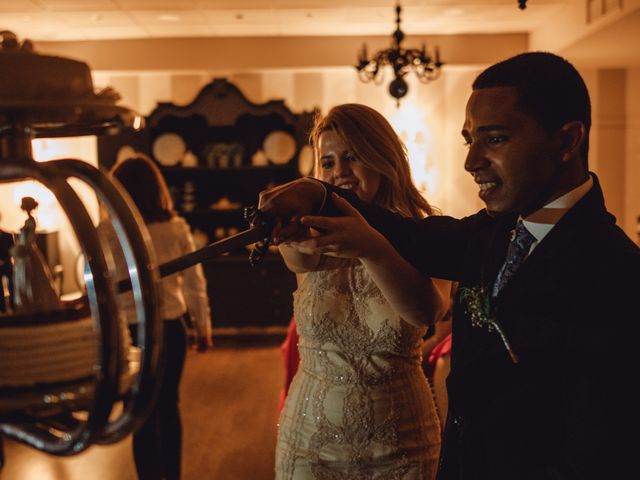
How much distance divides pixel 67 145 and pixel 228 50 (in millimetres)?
2152

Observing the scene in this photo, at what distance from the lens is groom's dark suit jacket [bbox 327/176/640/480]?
0.88 metres

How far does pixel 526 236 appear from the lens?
3.59ft

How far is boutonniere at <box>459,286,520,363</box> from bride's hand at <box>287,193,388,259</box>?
0.19 m

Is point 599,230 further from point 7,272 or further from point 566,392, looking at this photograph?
point 7,272

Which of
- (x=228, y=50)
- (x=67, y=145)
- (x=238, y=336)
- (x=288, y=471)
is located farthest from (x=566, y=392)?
(x=67, y=145)

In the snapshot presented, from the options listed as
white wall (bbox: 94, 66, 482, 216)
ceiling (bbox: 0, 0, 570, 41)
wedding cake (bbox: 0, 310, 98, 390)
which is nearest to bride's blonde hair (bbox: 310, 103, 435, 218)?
wedding cake (bbox: 0, 310, 98, 390)

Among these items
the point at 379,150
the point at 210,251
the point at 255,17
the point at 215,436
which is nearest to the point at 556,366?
the point at 210,251

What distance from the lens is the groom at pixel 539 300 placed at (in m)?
0.89

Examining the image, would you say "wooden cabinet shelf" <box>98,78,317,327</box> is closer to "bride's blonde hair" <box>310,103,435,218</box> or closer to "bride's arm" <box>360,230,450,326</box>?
"bride's blonde hair" <box>310,103,435,218</box>

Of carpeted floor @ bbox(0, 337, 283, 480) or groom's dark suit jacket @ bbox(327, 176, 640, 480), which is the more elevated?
groom's dark suit jacket @ bbox(327, 176, 640, 480)

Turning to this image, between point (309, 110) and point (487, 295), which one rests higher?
point (309, 110)

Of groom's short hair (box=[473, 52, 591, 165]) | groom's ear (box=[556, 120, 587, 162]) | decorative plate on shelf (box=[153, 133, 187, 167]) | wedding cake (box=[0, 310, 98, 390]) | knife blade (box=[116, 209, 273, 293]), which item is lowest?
wedding cake (box=[0, 310, 98, 390])

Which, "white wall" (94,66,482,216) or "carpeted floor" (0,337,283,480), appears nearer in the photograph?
"carpeted floor" (0,337,283,480)

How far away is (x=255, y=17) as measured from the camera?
247 inches
